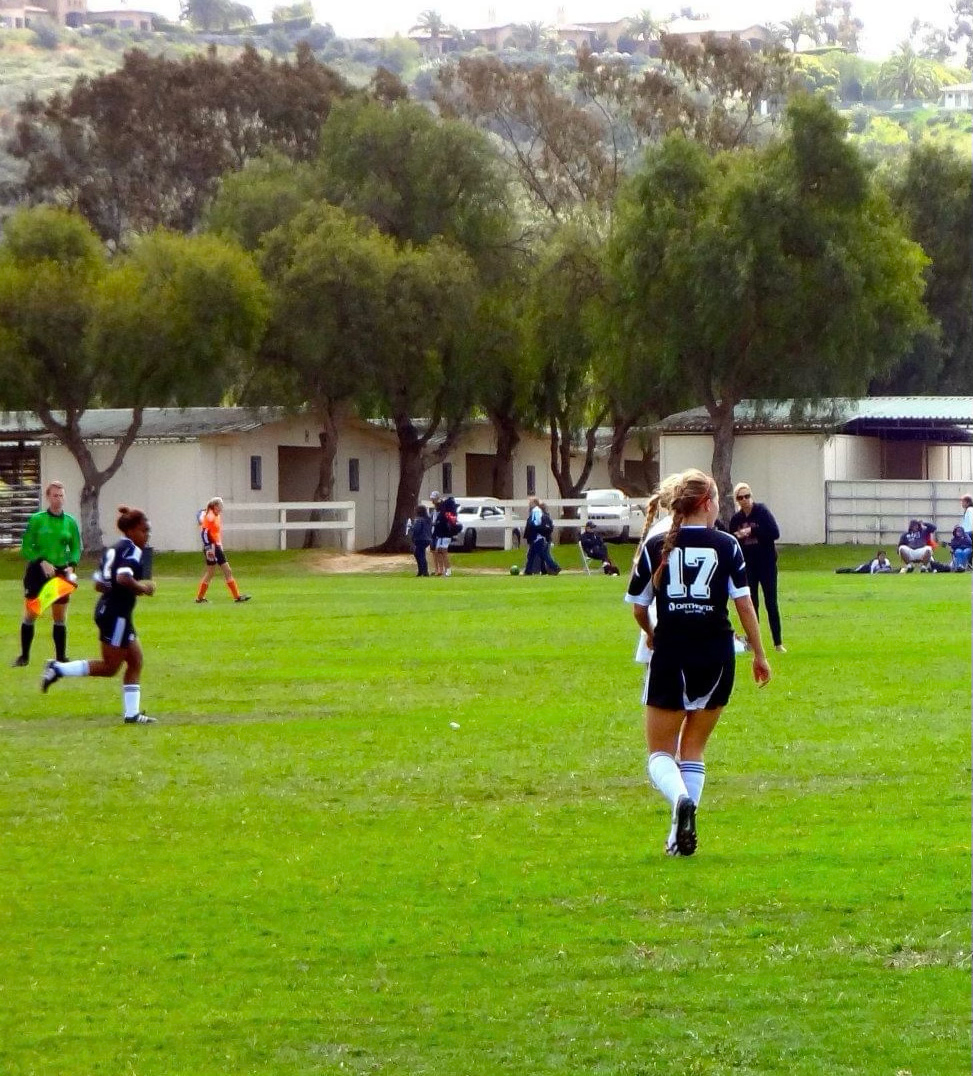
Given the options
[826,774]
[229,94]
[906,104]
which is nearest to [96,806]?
[826,774]

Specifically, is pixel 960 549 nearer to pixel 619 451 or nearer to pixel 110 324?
pixel 619 451

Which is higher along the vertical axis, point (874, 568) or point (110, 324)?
point (110, 324)

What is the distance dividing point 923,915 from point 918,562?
37022 mm

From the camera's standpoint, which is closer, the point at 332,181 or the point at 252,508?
the point at 252,508

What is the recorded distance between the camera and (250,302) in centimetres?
5241

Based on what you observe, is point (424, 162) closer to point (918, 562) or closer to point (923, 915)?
point (918, 562)

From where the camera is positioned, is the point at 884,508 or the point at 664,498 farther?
the point at 884,508

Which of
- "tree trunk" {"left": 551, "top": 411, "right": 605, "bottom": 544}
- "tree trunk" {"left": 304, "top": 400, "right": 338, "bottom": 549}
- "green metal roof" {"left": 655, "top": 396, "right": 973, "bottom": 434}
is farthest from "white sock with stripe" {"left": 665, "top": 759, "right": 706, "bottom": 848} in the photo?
"tree trunk" {"left": 551, "top": 411, "right": 605, "bottom": 544}

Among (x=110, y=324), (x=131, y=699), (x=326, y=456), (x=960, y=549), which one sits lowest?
(x=131, y=699)

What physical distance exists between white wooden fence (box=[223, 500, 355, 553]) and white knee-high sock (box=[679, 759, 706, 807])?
1548 inches

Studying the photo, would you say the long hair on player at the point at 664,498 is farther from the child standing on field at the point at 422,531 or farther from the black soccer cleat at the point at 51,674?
the child standing on field at the point at 422,531

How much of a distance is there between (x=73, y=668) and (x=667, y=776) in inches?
300

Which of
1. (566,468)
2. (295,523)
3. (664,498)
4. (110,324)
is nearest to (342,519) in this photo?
(295,523)

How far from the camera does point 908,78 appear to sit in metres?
178
